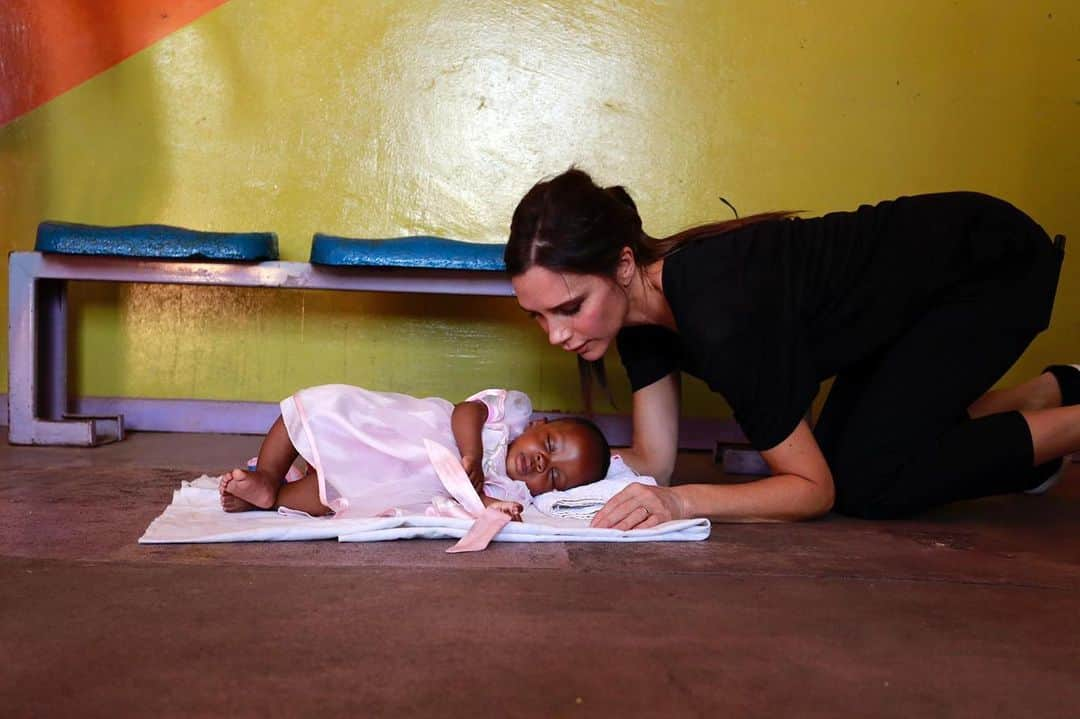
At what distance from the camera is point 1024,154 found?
123 inches

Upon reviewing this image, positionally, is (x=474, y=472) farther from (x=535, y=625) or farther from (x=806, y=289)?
(x=806, y=289)

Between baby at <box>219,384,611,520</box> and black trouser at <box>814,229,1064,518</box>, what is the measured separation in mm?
603

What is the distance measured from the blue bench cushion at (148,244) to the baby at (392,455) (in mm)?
836

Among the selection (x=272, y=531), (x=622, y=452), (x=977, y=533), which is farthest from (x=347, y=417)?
(x=977, y=533)

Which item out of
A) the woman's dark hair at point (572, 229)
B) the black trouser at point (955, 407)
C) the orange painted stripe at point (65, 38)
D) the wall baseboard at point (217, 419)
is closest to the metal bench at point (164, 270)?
the wall baseboard at point (217, 419)

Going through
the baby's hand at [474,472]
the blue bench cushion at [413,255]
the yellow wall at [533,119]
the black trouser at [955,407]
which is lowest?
the baby's hand at [474,472]

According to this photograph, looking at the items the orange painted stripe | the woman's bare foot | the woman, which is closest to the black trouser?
the woman

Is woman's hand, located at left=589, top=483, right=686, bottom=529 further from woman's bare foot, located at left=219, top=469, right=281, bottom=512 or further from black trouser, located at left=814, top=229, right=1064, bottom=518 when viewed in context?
woman's bare foot, located at left=219, top=469, right=281, bottom=512

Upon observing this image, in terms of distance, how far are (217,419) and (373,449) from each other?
1.38 metres

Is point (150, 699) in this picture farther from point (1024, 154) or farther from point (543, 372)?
point (1024, 154)

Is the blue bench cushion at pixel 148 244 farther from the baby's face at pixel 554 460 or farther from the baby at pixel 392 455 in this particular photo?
the baby's face at pixel 554 460

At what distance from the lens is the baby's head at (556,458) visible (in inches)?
78.5

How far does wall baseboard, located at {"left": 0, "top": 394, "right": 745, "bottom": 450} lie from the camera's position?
10.3 ft

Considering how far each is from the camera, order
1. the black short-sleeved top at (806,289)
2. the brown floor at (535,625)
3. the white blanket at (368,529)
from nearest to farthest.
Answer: the brown floor at (535,625)
the white blanket at (368,529)
the black short-sleeved top at (806,289)
